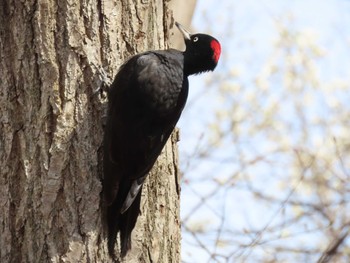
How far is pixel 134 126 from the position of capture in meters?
3.66

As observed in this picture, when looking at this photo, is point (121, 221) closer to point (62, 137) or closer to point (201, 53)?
point (62, 137)

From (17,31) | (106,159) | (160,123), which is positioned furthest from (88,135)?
(17,31)

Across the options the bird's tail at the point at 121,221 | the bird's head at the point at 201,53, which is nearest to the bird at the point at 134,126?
the bird's tail at the point at 121,221

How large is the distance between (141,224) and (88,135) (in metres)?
0.53

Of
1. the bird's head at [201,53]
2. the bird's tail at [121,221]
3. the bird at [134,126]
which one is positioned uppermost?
the bird's head at [201,53]

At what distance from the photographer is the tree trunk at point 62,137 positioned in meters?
3.36

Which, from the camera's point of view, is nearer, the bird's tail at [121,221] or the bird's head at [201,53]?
the bird's tail at [121,221]

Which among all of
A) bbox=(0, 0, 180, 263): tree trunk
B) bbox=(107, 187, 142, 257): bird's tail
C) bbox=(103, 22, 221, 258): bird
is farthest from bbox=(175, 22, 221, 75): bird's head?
bbox=(107, 187, 142, 257): bird's tail

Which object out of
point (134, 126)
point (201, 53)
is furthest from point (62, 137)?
point (201, 53)

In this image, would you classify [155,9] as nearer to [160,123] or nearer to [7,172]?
[160,123]

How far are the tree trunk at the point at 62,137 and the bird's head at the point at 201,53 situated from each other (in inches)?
25.5

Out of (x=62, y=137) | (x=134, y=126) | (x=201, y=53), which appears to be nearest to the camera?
(x=62, y=137)

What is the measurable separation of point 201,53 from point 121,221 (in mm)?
1382

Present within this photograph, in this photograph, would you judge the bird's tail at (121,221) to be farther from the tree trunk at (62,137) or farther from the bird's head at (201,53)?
the bird's head at (201,53)
